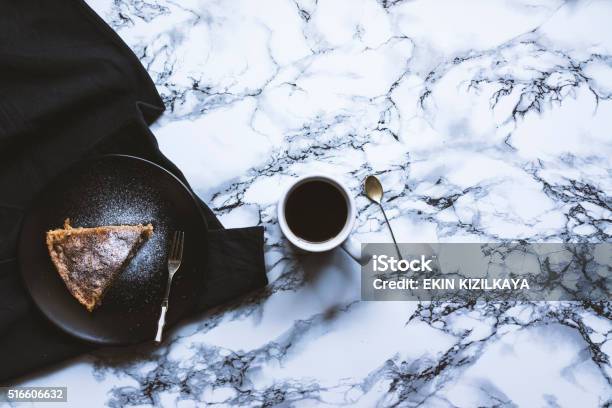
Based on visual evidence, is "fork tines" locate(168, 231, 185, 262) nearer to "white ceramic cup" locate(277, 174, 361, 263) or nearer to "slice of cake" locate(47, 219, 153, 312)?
"slice of cake" locate(47, 219, 153, 312)

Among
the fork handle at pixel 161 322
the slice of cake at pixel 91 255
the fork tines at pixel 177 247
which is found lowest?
the fork handle at pixel 161 322

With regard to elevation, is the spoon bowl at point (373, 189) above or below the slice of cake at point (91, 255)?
above

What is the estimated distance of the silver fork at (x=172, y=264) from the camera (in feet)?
3.20

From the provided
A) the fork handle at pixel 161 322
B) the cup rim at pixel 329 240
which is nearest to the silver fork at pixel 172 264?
the fork handle at pixel 161 322

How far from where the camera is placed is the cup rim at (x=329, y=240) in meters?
0.94

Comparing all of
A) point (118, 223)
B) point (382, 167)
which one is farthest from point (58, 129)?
point (382, 167)

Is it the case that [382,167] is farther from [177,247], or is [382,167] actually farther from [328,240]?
[177,247]

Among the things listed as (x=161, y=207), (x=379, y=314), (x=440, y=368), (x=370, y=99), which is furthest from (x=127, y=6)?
(x=440, y=368)

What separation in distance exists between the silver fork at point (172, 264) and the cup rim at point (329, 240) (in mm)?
200

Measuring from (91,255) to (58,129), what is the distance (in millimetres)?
243

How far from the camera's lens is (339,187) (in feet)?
3.12

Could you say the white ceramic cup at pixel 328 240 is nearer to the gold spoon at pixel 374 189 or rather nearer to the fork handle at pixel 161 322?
the gold spoon at pixel 374 189

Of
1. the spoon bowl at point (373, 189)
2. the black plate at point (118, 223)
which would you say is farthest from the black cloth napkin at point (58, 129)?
the spoon bowl at point (373, 189)

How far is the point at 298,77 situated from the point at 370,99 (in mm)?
148
